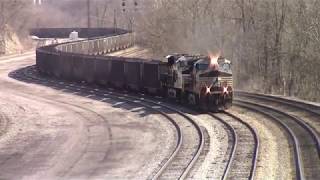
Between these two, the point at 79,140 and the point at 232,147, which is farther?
the point at 79,140

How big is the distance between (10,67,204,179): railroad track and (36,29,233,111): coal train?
39.6 inches

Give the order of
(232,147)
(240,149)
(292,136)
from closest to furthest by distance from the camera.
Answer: (240,149) → (232,147) → (292,136)

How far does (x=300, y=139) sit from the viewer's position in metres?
19.0

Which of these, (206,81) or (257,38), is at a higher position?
(257,38)

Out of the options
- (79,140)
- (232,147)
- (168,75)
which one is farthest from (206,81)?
(79,140)

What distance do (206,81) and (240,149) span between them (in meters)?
7.89

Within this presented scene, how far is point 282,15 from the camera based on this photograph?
45.7m

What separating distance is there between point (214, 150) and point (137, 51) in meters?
55.1

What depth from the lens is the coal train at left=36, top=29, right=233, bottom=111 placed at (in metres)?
25.4

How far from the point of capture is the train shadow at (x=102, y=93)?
26.7 meters

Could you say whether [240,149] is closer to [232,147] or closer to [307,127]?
[232,147]

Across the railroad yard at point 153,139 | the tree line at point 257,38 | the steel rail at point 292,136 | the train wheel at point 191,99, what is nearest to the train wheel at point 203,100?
the railroad yard at point 153,139

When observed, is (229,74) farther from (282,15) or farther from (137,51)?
(137,51)

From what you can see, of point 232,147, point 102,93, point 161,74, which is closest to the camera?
point 232,147
